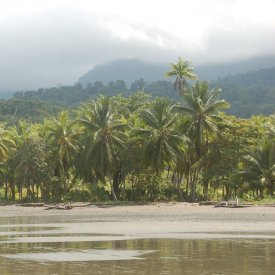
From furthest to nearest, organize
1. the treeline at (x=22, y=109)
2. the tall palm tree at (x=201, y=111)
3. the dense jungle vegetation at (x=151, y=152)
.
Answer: the treeline at (x=22, y=109) → the tall palm tree at (x=201, y=111) → the dense jungle vegetation at (x=151, y=152)

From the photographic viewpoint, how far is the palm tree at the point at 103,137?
52844 millimetres

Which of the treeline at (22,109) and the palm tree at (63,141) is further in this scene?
the treeline at (22,109)

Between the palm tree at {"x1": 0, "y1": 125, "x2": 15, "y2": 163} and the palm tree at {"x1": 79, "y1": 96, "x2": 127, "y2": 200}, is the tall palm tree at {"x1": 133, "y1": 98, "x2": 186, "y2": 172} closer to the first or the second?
the palm tree at {"x1": 79, "y1": 96, "x2": 127, "y2": 200}

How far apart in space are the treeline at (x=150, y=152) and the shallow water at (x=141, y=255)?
3091 cm

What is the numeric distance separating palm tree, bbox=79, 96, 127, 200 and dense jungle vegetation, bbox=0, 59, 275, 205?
0.11m

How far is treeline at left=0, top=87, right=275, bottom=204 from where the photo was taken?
2009 inches

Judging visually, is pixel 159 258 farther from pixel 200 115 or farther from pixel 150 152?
pixel 200 115

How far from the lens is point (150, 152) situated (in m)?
51.4

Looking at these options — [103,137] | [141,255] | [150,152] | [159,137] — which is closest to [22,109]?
[103,137]

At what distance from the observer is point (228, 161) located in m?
53.4

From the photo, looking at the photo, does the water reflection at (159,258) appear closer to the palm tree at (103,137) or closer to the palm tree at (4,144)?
the palm tree at (103,137)

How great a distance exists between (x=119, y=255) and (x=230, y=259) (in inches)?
A: 118

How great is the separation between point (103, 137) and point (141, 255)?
40359mm

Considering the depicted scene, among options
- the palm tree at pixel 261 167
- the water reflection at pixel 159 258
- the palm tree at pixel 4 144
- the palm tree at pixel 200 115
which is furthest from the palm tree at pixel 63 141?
the water reflection at pixel 159 258
